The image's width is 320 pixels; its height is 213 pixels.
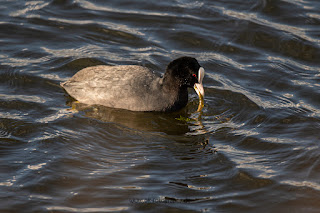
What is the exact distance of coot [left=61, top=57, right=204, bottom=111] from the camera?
812cm

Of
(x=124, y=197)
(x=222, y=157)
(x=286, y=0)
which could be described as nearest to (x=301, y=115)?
(x=222, y=157)

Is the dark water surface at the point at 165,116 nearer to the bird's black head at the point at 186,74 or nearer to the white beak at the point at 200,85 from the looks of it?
the white beak at the point at 200,85

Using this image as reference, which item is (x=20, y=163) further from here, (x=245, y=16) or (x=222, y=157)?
(x=245, y=16)

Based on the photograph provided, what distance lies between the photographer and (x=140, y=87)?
8.11 metres

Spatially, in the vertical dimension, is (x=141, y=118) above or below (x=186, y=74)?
below

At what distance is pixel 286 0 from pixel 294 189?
7148 mm

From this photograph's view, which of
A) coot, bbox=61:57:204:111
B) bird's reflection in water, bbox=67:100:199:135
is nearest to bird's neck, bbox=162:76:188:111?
coot, bbox=61:57:204:111

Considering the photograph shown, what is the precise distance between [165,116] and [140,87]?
67 cm

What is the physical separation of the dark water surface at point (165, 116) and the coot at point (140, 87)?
195mm

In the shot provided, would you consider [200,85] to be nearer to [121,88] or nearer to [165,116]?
[165,116]

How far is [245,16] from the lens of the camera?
11477 mm

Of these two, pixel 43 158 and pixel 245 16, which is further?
pixel 245 16

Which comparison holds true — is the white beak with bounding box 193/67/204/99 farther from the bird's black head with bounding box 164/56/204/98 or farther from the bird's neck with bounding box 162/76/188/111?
the bird's neck with bounding box 162/76/188/111

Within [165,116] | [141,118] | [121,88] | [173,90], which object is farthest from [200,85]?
[121,88]
